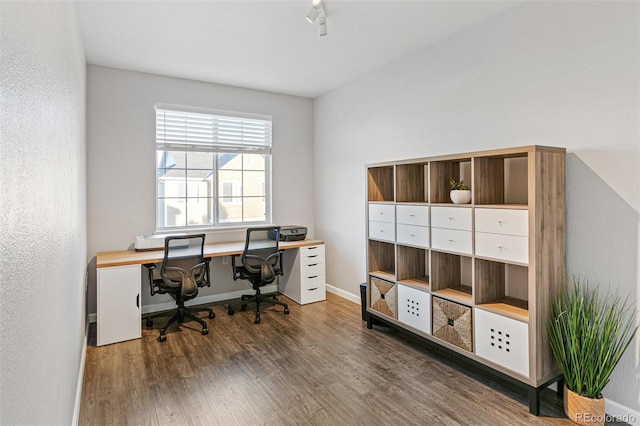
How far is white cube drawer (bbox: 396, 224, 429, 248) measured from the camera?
10.3 feet

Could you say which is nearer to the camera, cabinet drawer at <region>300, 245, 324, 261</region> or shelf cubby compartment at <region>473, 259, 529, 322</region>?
shelf cubby compartment at <region>473, 259, 529, 322</region>

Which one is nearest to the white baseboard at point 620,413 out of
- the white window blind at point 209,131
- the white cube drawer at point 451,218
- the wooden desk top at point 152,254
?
the white cube drawer at point 451,218

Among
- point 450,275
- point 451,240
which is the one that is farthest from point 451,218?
point 450,275

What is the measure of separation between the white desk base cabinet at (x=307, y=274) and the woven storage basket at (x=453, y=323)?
1.88m

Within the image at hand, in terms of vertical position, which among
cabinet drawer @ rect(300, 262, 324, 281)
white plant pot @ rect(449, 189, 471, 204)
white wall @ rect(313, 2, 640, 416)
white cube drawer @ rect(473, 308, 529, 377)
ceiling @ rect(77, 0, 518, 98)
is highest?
ceiling @ rect(77, 0, 518, 98)

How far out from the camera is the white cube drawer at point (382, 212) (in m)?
3.48

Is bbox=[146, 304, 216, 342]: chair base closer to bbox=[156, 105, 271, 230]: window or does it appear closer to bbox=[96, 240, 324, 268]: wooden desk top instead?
bbox=[96, 240, 324, 268]: wooden desk top

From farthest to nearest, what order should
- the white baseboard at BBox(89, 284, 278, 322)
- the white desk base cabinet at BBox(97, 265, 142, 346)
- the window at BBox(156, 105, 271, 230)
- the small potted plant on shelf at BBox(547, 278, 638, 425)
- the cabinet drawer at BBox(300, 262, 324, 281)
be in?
the cabinet drawer at BBox(300, 262, 324, 281) → the window at BBox(156, 105, 271, 230) → the white baseboard at BBox(89, 284, 278, 322) → the white desk base cabinet at BBox(97, 265, 142, 346) → the small potted plant on shelf at BBox(547, 278, 638, 425)

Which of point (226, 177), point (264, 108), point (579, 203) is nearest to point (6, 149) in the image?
point (579, 203)

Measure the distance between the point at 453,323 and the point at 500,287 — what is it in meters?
0.46

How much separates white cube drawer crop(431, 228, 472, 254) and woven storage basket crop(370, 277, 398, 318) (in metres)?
0.69

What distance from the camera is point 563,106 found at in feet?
8.43

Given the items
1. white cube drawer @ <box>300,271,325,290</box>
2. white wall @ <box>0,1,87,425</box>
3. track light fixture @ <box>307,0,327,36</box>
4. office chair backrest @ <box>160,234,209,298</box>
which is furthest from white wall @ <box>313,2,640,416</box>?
white wall @ <box>0,1,87,425</box>

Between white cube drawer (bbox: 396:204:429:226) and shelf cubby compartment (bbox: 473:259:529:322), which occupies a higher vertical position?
white cube drawer (bbox: 396:204:429:226)
